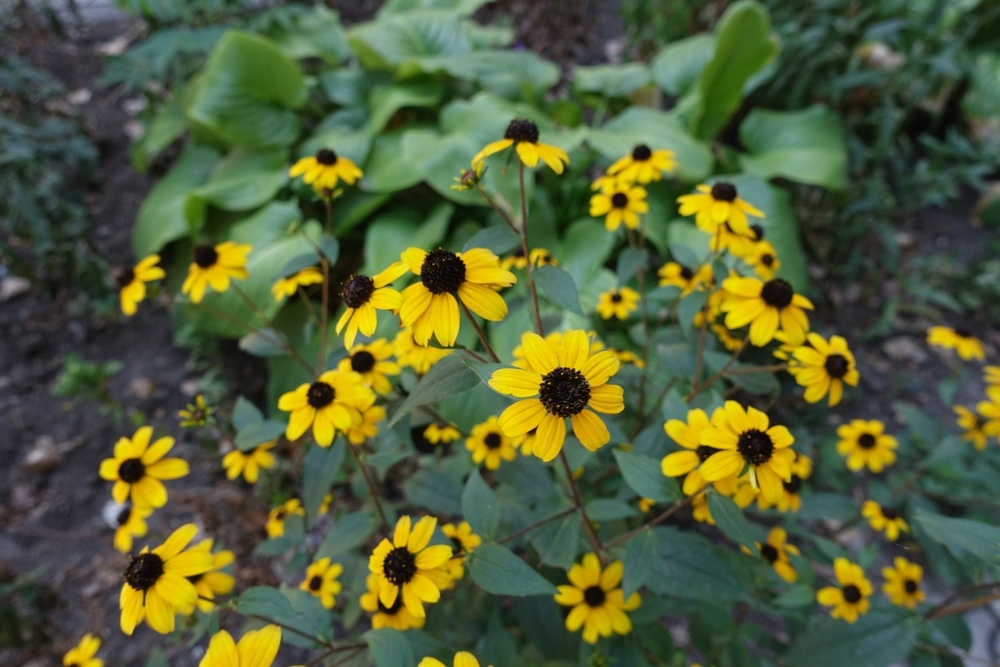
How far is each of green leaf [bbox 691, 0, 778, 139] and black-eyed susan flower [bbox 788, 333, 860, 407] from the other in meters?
1.85

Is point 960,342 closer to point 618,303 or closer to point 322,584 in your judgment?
point 618,303

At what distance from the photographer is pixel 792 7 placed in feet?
10.4

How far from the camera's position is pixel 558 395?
2.38 feet

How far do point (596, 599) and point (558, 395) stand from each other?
52 cm

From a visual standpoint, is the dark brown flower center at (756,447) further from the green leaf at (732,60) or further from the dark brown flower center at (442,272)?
the green leaf at (732,60)

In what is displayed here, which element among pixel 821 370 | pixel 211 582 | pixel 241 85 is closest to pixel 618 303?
pixel 821 370

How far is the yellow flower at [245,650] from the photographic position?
0.71 m

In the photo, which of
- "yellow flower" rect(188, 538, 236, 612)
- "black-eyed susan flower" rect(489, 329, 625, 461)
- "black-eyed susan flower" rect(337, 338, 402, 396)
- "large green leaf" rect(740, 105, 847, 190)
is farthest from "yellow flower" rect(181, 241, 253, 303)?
→ "large green leaf" rect(740, 105, 847, 190)

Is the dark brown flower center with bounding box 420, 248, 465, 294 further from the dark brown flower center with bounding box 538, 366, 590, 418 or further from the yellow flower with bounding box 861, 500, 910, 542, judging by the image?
the yellow flower with bounding box 861, 500, 910, 542

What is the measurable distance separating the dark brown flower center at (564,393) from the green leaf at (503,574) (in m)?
0.25

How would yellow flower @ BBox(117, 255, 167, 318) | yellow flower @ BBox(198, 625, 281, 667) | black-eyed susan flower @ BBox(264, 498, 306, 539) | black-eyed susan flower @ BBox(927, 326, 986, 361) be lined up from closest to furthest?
yellow flower @ BBox(198, 625, 281, 667)
yellow flower @ BBox(117, 255, 167, 318)
black-eyed susan flower @ BBox(264, 498, 306, 539)
black-eyed susan flower @ BBox(927, 326, 986, 361)

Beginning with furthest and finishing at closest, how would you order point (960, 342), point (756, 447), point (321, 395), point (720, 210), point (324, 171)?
1. point (960, 342)
2. point (324, 171)
3. point (720, 210)
4. point (321, 395)
5. point (756, 447)

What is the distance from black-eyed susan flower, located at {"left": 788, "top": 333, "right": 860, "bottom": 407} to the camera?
98cm


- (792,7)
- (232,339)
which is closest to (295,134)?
(232,339)
